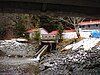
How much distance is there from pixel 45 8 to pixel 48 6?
220 millimetres

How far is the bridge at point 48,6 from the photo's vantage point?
44.2 feet

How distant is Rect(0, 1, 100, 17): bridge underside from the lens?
13758mm

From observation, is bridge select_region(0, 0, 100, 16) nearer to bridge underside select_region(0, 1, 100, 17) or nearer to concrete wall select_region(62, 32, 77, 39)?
bridge underside select_region(0, 1, 100, 17)

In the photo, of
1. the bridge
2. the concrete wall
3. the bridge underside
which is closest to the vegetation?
the concrete wall

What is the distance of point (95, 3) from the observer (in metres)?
14.5

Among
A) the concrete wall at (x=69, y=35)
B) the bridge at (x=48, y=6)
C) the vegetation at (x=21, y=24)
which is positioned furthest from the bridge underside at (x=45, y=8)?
the vegetation at (x=21, y=24)

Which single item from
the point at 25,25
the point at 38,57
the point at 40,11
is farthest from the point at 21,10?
the point at 25,25

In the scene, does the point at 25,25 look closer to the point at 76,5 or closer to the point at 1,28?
the point at 1,28

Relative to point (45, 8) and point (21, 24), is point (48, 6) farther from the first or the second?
point (21, 24)

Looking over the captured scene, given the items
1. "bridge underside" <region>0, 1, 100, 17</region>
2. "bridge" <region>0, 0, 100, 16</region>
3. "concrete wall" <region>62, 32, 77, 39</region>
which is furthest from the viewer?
"concrete wall" <region>62, 32, 77, 39</region>

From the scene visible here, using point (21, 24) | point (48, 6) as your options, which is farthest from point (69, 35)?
point (48, 6)

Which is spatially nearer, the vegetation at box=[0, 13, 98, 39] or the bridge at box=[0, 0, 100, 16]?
the bridge at box=[0, 0, 100, 16]

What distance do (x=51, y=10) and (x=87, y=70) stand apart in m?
4.54

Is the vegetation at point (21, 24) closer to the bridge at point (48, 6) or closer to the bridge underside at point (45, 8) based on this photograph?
the bridge underside at point (45, 8)
